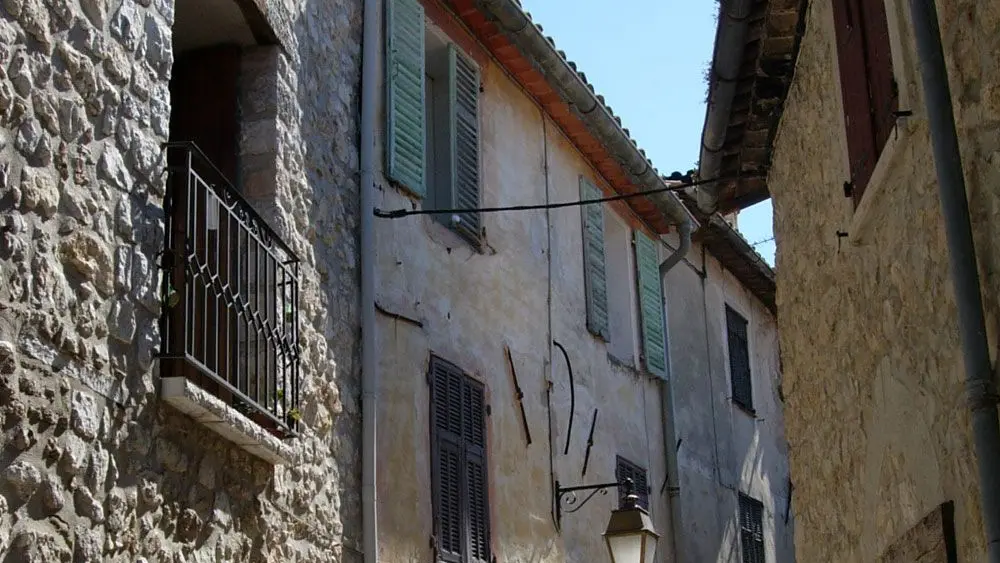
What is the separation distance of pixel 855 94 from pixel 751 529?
10.2m

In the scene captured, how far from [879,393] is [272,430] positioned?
2756 mm

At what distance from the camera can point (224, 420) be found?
20.7ft

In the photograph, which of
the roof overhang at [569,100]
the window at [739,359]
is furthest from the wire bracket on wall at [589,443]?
the window at [739,359]

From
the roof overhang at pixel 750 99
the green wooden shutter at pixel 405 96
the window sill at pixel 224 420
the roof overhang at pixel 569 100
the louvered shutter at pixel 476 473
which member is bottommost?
the window sill at pixel 224 420

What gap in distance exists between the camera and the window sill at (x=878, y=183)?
566 centimetres

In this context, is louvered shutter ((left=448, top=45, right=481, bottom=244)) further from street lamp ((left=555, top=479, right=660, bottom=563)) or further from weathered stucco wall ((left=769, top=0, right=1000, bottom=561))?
street lamp ((left=555, top=479, right=660, bottom=563))

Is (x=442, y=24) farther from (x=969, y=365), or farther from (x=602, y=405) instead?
(x=969, y=365)

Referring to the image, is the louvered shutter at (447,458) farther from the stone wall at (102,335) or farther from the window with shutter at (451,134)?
the stone wall at (102,335)

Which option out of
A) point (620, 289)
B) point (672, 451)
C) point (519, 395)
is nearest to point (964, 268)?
point (519, 395)

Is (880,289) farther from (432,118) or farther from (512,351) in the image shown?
(432,118)

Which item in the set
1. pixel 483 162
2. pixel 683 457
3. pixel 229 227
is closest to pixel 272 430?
pixel 229 227

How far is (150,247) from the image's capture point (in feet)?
20.0

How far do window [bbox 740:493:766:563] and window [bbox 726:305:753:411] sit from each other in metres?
1.08

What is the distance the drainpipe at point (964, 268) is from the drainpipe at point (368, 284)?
397 centimetres
